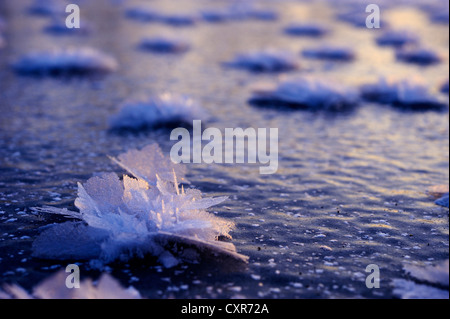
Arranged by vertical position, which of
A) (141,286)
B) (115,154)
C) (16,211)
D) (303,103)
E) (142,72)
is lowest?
(141,286)

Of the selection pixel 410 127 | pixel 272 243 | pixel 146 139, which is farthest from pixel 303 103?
pixel 272 243

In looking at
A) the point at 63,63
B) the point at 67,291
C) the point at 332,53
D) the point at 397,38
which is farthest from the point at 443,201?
the point at 397,38

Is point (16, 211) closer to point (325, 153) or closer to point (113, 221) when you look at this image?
point (113, 221)

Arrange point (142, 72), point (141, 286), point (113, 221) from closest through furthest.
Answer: point (141, 286)
point (113, 221)
point (142, 72)

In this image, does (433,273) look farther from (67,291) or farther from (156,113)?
(156,113)

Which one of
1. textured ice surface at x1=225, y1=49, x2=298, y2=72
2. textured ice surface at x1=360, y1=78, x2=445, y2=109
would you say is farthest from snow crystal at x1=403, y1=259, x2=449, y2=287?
textured ice surface at x1=225, y1=49, x2=298, y2=72

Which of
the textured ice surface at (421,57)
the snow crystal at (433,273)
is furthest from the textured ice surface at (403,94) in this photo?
the snow crystal at (433,273)
